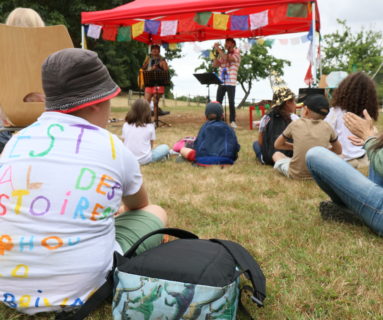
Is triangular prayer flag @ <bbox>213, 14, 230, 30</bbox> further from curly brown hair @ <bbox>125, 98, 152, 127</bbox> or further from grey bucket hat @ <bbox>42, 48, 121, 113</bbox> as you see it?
Result: grey bucket hat @ <bbox>42, 48, 121, 113</bbox>

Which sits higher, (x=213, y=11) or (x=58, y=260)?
(x=213, y=11)

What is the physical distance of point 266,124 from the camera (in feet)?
15.1

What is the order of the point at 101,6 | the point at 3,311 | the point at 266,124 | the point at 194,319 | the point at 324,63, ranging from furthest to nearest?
the point at 324,63
the point at 101,6
the point at 266,124
the point at 3,311
the point at 194,319

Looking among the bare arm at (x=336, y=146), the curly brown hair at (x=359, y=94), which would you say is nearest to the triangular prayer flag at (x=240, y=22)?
the curly brown hair at (x=359, y=94)

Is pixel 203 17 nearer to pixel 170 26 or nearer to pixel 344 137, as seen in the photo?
pixel 170 26

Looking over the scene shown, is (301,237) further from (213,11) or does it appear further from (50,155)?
(213,11)

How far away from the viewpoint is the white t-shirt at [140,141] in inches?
186

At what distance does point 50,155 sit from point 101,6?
60.4 ft

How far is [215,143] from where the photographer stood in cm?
467

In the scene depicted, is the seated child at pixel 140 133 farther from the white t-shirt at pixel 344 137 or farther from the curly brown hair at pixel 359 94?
the curly brown hair at pixel 359 94

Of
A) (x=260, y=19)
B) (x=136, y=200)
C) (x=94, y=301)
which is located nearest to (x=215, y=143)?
(x=136, y=200)

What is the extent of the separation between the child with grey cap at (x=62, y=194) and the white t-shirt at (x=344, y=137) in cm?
318

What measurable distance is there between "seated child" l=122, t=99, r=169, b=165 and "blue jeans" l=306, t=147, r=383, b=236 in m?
2.66

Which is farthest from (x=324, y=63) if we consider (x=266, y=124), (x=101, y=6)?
(x=266, y=124)
